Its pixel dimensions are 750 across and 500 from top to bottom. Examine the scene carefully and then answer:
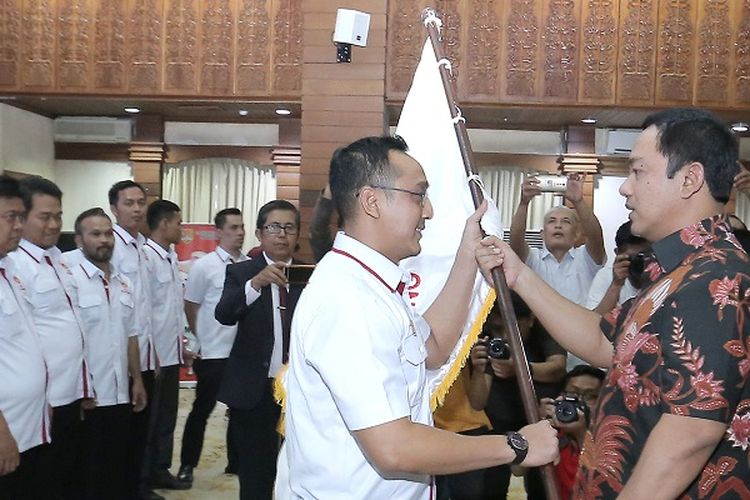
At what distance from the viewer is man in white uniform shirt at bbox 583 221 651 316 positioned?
10.3 feet

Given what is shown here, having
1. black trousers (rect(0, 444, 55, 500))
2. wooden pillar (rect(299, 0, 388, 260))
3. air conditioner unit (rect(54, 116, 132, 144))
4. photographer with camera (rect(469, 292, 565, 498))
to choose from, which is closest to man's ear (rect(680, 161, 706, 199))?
photographer with camera (rect(469, 292, 565, 498))

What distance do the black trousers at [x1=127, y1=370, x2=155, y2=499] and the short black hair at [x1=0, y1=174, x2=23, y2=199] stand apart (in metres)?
1.37

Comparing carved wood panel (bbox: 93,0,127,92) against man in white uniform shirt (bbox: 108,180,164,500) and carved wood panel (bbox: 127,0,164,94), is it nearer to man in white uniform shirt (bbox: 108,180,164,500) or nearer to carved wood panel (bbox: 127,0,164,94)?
carved wood panel (bbox: 127,0,164,94)

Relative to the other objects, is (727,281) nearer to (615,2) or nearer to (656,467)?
(656,467)

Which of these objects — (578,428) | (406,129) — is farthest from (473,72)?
(578,428)

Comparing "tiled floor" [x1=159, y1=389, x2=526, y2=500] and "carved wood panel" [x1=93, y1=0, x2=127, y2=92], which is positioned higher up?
"carved wood panel" [x1=93, y1=0, x2=127, y2=92]

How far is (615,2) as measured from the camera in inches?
237

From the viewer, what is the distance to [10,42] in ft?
21.5

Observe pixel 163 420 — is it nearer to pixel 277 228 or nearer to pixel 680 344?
pixel 277 228

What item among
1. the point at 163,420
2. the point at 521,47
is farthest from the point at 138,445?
the point at 521,47

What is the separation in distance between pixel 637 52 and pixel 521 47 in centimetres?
88

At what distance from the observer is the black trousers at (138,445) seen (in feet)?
12.6

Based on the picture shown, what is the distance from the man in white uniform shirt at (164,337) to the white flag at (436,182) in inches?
87.2

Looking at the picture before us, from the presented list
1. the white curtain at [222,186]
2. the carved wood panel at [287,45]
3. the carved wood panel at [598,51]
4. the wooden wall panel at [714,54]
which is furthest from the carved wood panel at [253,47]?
the wooden wall panel at [714,54]
